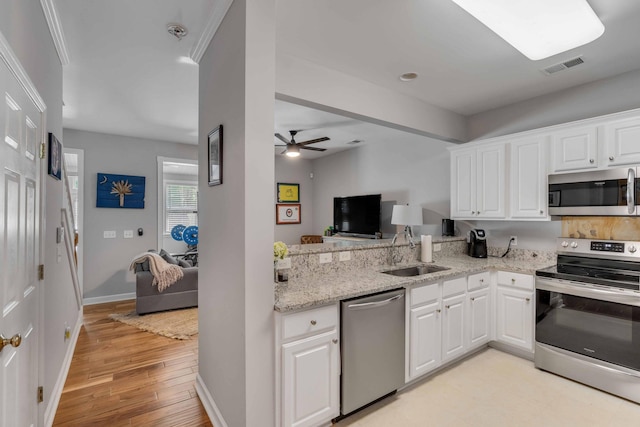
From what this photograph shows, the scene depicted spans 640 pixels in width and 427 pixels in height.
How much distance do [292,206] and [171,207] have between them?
2520 mm

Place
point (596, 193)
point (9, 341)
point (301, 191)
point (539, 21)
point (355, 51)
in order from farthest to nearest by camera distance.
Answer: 1. point (301, 191)
2. point (596, 193)
3. point (355, 51)
4. point (539, 21)
5. point (9, 341)

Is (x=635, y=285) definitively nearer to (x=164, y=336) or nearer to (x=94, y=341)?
(x=164, y=336)

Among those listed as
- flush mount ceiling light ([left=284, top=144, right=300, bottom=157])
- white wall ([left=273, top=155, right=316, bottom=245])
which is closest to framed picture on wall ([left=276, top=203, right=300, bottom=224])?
white wall ([left=273, top=155, right=316, bottom=245])

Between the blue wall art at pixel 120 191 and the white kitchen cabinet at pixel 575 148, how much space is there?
5.83m

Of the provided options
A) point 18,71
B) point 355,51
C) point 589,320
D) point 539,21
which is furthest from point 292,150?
point 589,320

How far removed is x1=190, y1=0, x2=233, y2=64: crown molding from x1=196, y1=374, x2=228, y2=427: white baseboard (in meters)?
2.60

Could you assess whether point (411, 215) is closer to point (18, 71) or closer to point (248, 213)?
point (248, 213)

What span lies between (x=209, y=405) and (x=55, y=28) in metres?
2.86

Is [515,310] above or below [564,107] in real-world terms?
below

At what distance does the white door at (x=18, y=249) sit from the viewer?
124 centimetres

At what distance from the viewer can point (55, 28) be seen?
6.91 feet

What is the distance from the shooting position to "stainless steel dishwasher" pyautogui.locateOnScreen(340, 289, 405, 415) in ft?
6.57

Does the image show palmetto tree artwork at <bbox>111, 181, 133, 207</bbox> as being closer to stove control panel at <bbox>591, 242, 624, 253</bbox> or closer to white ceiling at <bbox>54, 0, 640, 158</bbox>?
white ceiling at <bbox>54, 0, 640, 158</bbox>

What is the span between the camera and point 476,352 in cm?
311
